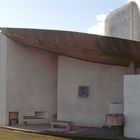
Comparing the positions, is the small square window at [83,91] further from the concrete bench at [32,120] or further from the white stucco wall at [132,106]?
the white stucco wall at [132,106]

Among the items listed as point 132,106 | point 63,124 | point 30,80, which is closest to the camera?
point 132,106

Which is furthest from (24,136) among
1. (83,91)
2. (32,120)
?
(83,91)

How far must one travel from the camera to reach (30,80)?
1495 centimetres

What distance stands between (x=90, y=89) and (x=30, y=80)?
2994 mm

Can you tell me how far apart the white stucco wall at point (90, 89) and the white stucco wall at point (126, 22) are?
160 cm

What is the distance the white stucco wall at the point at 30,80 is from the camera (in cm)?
1433

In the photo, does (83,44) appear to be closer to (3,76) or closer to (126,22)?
(126,22)

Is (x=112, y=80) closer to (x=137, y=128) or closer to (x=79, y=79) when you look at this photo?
(x=79, y=79)

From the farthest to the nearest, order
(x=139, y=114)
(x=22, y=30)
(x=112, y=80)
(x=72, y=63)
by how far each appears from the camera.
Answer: (x=72, y=63), (x=112, y=80), (x=22, y=30), (x=139, y=114)

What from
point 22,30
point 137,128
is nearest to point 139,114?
point 137,128

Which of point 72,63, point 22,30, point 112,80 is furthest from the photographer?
point 72,63

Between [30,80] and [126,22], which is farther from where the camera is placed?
[30,80]

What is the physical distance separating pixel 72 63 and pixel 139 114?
16.9ft

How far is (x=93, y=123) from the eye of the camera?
1416cm
